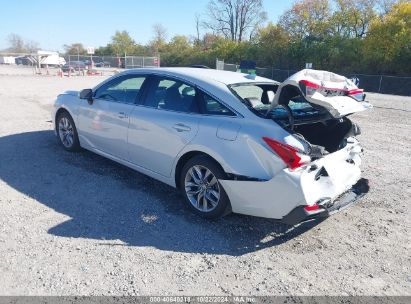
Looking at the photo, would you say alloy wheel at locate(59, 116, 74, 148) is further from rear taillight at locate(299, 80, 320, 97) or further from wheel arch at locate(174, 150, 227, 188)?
rear taillight at locate(299, 80, 320, 97)

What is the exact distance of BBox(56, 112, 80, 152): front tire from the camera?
5680 millimetres

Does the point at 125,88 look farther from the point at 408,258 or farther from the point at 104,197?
the point at 408,258

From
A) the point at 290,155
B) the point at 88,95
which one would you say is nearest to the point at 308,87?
the point at 290,155

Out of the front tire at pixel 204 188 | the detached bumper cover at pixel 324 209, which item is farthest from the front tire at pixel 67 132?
the detached bumper cover at pixel 324 209

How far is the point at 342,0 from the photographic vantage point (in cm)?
4019

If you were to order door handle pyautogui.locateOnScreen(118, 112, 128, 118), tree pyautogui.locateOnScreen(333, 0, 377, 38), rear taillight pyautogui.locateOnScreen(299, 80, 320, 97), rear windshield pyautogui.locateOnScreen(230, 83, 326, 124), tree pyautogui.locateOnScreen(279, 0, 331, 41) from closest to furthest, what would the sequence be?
1. rear taillight pyautogui.locateOnScreen(299, 80, 320, 97)
2. rear windshield pyautogui.locateOnScreen(230, 83, 326, 124)
3. door handle pyautogui.locateOnScreen(118, 112, 128, 118)
4. tree pyautogui.locateOnScreen(333, 0, 377, 38)
5. tree pyautogui.locateOnScreen(279, 0, 331, 41)

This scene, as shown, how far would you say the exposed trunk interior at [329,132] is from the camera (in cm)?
392

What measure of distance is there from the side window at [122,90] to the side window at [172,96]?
0.95ft

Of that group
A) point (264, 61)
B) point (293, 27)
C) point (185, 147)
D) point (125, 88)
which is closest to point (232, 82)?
point (185, 147)

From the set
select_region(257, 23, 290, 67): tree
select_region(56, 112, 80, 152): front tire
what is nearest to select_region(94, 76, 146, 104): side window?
select_region(56, 112, 80, 152): front tire

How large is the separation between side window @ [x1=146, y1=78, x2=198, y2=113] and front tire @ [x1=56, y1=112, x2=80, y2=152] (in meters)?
1.92

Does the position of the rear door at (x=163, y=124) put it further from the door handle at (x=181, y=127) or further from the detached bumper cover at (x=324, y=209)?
the detached bumper cover at (x=324, y=209)

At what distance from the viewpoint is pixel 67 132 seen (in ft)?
19.3

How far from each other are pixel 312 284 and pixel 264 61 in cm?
3988
